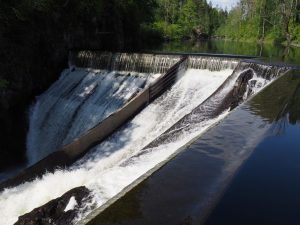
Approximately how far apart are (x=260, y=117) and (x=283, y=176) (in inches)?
110

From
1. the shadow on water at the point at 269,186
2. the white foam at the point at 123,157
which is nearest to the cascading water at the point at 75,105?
the white foam at the point at 123,157

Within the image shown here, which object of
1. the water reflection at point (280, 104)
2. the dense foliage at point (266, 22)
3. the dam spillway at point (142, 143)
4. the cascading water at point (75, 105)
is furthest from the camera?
the dense foliage at point (266, 22)

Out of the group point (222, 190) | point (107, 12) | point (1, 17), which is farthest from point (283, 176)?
point (107, 12)

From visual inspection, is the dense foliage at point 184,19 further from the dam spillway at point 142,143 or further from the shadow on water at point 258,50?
the dam spillway at point 142,143

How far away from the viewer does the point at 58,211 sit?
21.9 ft

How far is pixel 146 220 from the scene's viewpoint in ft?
15.6

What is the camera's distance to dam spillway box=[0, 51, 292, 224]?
24.0 feet

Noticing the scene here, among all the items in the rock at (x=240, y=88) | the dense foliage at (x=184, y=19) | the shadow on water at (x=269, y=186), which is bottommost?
the shadow on water at (x=269, y=186)

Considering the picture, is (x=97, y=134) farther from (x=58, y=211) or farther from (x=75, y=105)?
(x=58, y=211)

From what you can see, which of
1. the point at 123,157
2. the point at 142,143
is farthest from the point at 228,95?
the point at 123,157

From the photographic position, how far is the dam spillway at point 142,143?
733cm

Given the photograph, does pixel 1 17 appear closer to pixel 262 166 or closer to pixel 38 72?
pixel 38 72

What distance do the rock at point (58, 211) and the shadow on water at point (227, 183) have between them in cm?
137

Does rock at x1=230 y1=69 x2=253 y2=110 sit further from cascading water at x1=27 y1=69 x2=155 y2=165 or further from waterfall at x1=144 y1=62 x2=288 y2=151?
cascading water at x1=27 y1=69 x2=155 y2=165
